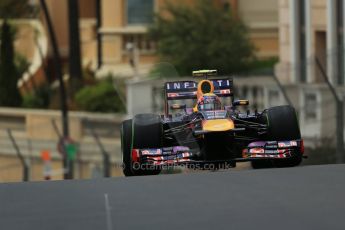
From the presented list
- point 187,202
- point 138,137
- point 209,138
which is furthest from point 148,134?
point 187,202

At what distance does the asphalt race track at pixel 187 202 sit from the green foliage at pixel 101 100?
2648 centimetres

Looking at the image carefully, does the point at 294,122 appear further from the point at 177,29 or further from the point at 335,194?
the point at 177,29

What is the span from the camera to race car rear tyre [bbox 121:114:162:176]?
17.3 metres

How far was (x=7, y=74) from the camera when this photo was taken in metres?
45.7

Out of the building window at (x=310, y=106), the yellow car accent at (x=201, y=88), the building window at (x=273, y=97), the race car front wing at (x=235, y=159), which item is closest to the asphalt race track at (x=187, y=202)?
the race car front wing at (x=235, y=159)

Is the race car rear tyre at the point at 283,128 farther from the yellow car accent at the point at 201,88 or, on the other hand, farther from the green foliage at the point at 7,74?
the green foliage at the point at 7,74

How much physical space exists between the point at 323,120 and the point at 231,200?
1413 cm

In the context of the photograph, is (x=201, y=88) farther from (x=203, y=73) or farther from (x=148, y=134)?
(x=148, y=134)

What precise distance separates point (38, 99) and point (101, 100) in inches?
155

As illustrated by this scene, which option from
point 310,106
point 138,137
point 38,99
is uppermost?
point 138,137

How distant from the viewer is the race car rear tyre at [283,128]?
17531 millimetres

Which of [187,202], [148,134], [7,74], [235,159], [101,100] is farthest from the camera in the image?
[7,74]

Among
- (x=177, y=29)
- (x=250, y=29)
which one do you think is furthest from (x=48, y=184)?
(x=250, y=29)

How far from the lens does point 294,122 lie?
17641 millimetres
